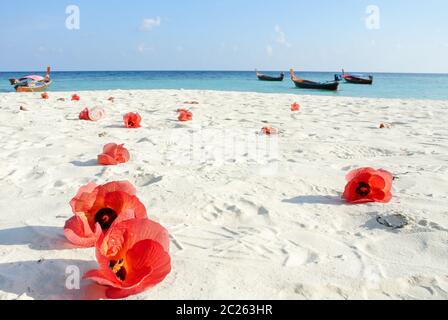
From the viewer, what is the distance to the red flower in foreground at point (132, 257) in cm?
129

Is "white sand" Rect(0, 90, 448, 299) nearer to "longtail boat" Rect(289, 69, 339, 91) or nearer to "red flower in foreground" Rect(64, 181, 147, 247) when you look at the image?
"red flower in foreground" Rect(64, 181, 147, 247)

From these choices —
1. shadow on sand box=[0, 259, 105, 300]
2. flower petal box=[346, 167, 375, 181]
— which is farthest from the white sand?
flower petal box=[346, 167, 375, 181]

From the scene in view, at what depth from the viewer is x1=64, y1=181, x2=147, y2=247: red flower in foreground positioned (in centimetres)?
162

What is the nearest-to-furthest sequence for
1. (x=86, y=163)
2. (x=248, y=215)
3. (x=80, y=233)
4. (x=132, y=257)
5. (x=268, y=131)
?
1. (x=132, y=257)
2. (x=80, y=233)
3. (x=248, y=215)
4. (x=86, y=163)
5. (x=268, y=131)

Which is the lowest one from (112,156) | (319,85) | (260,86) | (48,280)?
(48,280)

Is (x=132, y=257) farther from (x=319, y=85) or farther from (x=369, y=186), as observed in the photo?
(x=319, y=85)

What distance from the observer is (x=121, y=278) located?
4.46ft

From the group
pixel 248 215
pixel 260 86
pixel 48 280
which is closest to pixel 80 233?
pixel 48 280

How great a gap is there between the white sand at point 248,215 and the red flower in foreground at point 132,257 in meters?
0.09

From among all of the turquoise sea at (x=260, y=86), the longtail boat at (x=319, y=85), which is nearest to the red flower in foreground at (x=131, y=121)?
the turquoise sea at (x=260, y=86)

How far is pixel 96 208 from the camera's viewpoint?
5.56 feet

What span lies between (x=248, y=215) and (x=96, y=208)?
0.85m

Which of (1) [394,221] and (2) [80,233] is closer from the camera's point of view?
(2) [80,233]
